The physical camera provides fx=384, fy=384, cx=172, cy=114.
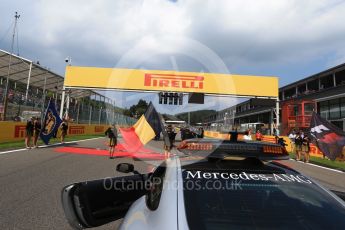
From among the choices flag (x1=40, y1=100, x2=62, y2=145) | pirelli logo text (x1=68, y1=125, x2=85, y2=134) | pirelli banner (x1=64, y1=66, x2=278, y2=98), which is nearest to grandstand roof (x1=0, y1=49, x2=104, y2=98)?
pirelli banner (x1=64, y1=66, x2=278, y2=98)

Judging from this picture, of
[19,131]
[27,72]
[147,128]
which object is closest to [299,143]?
[147,128]

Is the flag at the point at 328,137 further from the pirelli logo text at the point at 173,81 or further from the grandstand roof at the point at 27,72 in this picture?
the grandstand roof at the point at 27,72

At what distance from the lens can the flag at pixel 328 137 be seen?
18203 millimetres

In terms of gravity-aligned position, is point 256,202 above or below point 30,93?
below

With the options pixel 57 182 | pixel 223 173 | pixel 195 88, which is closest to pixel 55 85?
pixel 195 88

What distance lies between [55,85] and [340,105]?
29260 mm

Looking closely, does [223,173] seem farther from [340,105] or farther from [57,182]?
[340,105]

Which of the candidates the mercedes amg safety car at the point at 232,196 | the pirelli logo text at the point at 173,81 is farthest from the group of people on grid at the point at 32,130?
the mercedes amg safety car at the point at 232,196

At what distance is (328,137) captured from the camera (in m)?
18.8

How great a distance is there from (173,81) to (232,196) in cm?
2832

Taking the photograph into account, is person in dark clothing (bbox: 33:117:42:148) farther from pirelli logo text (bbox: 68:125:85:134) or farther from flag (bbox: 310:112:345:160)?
flag (bbox: 310:112:345:160)

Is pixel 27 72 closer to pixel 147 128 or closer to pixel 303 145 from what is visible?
pixel 147 128

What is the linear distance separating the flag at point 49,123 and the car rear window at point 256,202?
18.9 metres

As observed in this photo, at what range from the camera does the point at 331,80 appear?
46281 millimetres
